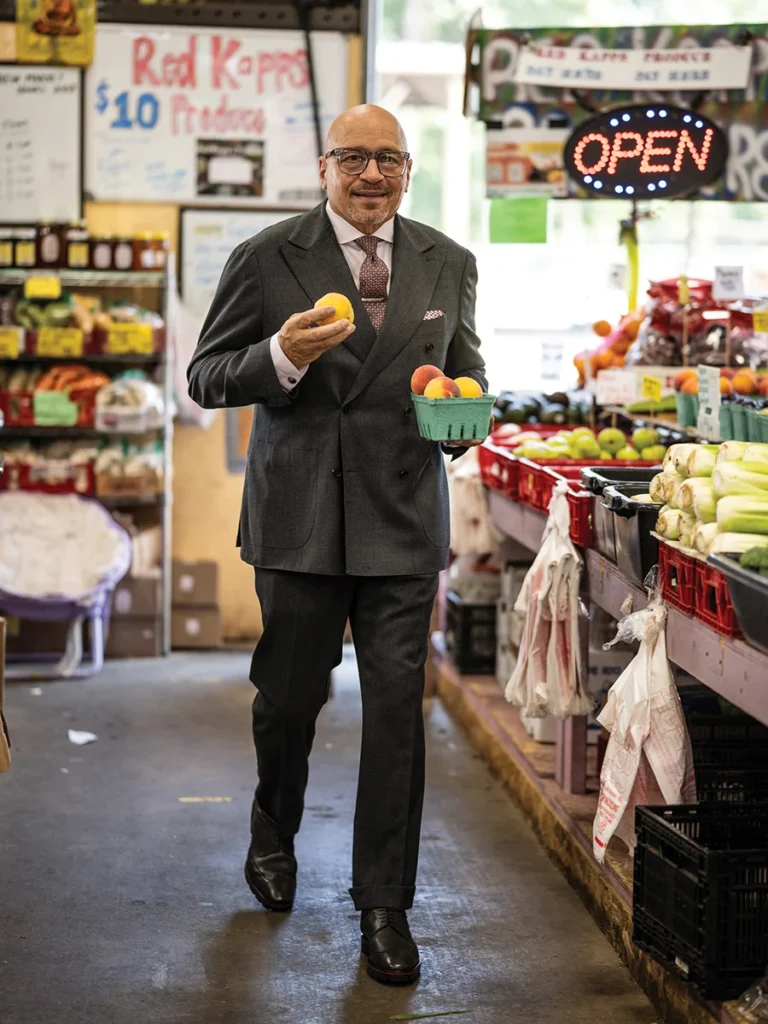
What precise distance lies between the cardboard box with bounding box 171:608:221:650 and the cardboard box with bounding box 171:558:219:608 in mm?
34

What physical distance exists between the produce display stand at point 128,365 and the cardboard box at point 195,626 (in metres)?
0.05

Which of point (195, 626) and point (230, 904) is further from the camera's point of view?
point (195, 626)

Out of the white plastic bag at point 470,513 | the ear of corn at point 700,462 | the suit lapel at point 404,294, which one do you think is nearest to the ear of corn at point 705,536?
the ear of corn at point 700,462

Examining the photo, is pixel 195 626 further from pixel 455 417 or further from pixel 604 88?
pixel 455 417

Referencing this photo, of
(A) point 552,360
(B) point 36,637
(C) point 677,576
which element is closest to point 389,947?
(C) point 677,576

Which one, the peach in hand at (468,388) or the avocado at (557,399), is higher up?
the peach in hand at (468,388)

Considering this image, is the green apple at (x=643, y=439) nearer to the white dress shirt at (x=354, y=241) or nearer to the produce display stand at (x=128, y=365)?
the white dress shirt at (x=354, y=241)

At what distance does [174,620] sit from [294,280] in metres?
3.92

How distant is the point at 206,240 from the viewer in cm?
705

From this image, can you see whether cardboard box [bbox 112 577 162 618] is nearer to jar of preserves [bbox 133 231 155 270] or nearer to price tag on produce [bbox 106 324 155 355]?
price tag on produce [bbox 106 324 155 355]

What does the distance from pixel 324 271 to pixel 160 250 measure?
360 cm

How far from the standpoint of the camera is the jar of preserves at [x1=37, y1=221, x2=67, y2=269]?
6676mm

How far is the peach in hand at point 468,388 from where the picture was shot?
3137mm

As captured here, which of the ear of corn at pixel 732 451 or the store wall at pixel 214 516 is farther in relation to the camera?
the store wall at pixel 214 516
